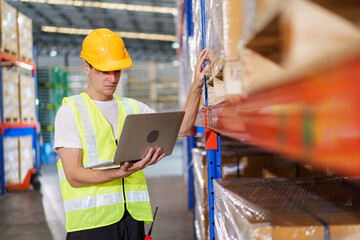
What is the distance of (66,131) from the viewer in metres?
2.16

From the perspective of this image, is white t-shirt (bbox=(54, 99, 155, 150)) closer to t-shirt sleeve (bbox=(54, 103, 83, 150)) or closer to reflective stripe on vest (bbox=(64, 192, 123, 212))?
t-shirt sleeve (bbox=(54, 103, 83, 150))

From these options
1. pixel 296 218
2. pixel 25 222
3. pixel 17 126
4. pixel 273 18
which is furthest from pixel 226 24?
pixel 17 126

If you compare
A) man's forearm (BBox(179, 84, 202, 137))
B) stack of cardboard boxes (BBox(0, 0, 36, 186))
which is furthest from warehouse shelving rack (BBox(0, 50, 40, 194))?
man's forearm (BBox(179, 84, 202, 137))

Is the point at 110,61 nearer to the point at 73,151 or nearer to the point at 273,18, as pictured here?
the point at 73,151

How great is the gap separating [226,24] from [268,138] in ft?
1.88

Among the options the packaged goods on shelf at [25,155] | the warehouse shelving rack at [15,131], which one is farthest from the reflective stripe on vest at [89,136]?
the packaged goods on shelf at [25,155]

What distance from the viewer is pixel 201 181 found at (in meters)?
3.28

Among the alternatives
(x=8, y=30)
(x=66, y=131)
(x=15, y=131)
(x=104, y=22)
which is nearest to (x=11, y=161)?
(x=15, y=131)

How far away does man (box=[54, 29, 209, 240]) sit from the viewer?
2.16 metres

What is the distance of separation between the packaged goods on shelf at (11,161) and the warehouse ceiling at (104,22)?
1189 centimetres

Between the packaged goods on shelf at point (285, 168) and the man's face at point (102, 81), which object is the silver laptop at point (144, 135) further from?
the packaged goods on shelf at point (285, 168)

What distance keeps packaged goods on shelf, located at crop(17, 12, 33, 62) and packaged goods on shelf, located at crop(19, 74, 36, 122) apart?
1.78 ft

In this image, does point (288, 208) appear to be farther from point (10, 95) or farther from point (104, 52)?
point (10, 95)

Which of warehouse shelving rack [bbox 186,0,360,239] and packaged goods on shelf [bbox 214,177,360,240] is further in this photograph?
packaged goods on shelf [bbox 214,177,360,240]
